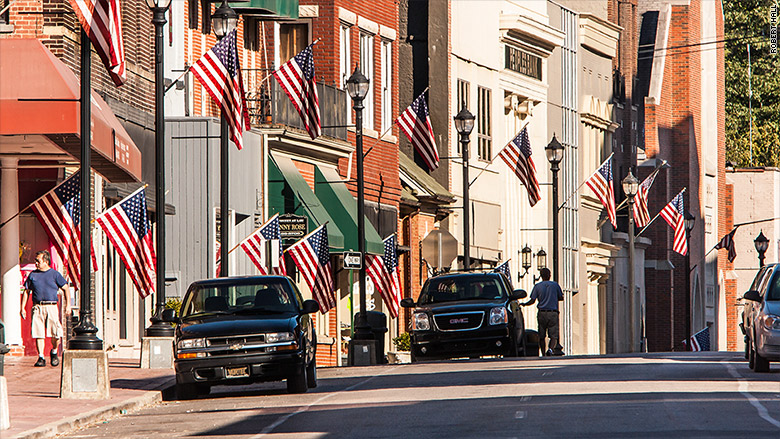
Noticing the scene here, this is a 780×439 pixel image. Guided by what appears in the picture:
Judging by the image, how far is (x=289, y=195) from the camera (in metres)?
37.9

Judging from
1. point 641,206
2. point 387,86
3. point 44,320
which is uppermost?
point 387,86

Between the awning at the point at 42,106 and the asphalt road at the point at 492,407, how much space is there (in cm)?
456

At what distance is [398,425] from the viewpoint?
16281mm

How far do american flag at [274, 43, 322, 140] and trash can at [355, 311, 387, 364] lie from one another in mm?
5018

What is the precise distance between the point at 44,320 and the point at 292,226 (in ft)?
30.5

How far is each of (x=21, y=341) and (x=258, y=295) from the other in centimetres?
812

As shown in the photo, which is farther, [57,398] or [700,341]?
[700,341]

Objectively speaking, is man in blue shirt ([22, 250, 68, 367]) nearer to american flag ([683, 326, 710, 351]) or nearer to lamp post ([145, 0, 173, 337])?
lamp post ([145, 0, 173, 337])

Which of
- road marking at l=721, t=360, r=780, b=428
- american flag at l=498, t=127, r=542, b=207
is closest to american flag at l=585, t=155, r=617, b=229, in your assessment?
american flag at l=498, t=127, r=542, b=207

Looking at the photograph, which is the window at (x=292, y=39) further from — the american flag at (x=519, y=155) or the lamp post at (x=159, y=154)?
the lamp post at (x=159, y=154)

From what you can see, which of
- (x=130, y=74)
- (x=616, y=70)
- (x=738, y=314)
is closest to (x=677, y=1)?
(x=616, y=70)

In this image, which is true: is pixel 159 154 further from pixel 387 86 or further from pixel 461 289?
pixel 387 86

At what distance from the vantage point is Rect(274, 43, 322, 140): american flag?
103ft

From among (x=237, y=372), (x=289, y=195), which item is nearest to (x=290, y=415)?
(x=237, y=372)
